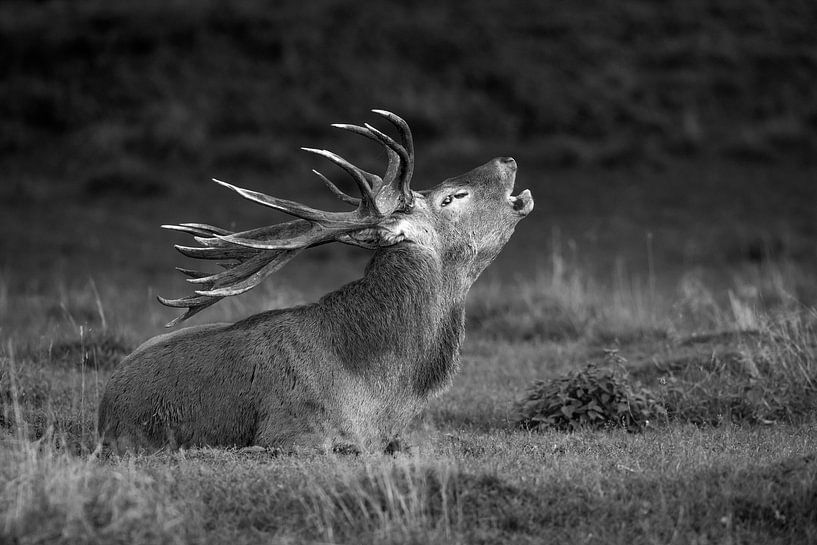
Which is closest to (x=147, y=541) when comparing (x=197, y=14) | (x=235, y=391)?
(x=235, y=391)

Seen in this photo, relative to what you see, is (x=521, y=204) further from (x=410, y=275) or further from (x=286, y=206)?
(x=286, y=206)

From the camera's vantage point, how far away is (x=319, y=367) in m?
7.69

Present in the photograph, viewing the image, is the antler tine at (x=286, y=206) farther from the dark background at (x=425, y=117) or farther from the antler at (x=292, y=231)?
the dark background at (x=425, y=117)

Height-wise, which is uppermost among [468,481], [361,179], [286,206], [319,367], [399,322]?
[361,179]

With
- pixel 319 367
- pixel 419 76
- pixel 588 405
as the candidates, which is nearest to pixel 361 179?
pixel 319 367

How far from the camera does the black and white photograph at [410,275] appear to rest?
20.7 ft

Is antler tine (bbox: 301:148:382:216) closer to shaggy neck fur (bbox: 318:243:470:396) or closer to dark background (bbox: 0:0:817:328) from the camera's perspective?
shaggy neck fur (bbox: 318:243:470:396)

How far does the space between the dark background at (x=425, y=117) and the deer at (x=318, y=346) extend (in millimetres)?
10890

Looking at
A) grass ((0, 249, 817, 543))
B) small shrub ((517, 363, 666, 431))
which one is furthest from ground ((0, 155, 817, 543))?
small shrub ((517, 363, 666, 431))

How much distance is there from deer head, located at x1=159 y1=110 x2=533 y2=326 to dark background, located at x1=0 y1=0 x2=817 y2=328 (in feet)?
33.9

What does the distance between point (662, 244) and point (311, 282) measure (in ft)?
20.7

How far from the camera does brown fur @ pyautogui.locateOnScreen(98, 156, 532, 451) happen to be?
7.59 meters

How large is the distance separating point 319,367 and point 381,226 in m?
1.11

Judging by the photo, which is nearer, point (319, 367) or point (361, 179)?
point (319, 367)
